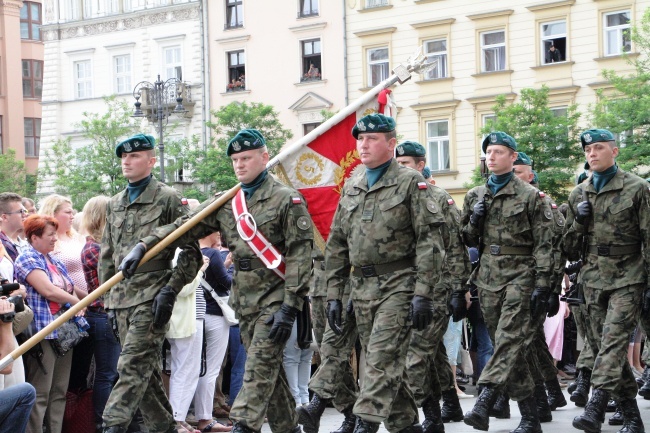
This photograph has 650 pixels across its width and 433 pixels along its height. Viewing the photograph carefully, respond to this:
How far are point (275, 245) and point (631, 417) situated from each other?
3417mm

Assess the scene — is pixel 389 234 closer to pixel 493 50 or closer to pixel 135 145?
pixel 135 145

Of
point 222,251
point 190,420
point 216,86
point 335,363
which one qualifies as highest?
point 216,86

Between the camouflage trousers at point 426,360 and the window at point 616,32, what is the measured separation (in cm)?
3233

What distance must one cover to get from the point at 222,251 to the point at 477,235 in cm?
319

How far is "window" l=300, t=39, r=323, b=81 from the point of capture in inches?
1922

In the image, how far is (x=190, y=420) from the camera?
11.6m

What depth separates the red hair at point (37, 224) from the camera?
10227 millimetres

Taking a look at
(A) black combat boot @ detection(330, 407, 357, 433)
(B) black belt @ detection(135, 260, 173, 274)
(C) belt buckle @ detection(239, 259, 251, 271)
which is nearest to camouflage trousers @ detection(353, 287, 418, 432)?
(C) belt buckle @ detection(239, 259, 251, 271)

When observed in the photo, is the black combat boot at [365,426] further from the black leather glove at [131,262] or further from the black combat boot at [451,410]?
the black combat boot at [451,410]

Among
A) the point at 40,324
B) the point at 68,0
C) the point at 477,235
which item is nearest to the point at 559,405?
the point at 477,235

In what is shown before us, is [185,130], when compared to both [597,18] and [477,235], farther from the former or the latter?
[477,235]

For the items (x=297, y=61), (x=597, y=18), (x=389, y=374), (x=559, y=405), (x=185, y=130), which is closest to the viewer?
(x=389, y=374)

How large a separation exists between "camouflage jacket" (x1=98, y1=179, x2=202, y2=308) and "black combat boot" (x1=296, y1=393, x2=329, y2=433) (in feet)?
4.69

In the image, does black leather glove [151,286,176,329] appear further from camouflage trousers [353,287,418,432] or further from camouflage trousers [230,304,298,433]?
camouflage trousers [353,287,418,432]
